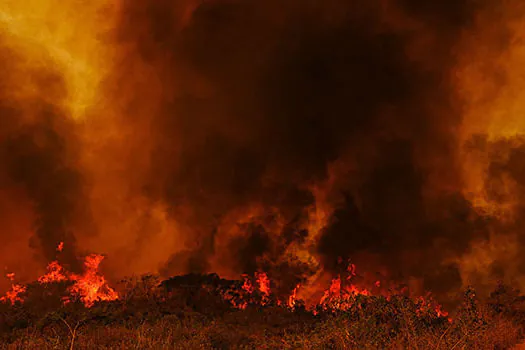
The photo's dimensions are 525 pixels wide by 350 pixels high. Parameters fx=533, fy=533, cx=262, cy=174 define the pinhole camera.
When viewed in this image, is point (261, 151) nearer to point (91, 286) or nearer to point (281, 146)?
point (281, 146)

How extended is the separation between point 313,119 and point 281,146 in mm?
1592

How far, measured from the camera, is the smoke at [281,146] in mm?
16812

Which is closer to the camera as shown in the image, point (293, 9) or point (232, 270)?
point (232, 270)

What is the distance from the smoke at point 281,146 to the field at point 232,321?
1.86 metres

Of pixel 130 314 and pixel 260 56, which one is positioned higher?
pixel 260 56

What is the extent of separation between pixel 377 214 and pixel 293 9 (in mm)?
8355

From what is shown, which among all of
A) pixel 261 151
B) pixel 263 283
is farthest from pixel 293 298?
pixel 261 151

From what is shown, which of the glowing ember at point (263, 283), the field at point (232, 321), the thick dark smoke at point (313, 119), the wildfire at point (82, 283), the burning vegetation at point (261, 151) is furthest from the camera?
the thick dark smoke at point (313, 119)

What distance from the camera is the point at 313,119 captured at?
62.5 feet

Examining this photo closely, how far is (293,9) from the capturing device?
20031 mm

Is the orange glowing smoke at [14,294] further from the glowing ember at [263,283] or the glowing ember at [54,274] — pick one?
the glowing ember at [263,283]

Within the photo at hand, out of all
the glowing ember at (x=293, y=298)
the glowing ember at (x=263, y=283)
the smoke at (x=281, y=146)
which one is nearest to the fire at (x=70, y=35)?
the smoke at (x=281, y=146)

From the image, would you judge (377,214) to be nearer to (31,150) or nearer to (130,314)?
(130,314)

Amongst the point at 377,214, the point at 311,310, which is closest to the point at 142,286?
the point at 311,310
